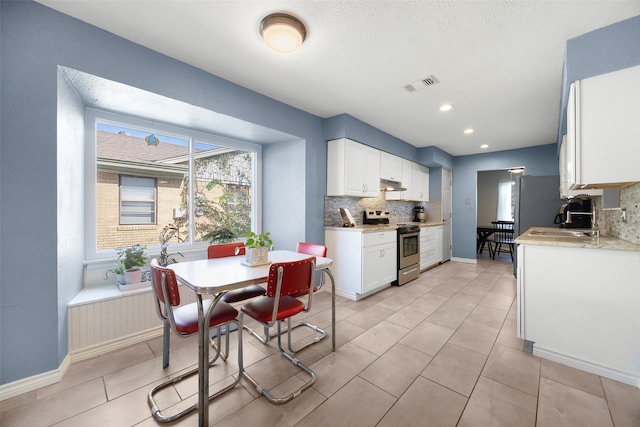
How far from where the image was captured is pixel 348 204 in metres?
A: 4.18

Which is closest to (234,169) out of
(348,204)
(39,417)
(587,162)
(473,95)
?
(348,204)

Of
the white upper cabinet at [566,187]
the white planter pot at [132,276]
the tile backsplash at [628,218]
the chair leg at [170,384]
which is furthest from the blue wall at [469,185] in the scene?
the white planter pot at [132,276]

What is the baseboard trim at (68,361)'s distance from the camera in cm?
157

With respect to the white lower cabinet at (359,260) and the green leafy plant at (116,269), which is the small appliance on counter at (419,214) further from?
the green leafy plant at (116,269)

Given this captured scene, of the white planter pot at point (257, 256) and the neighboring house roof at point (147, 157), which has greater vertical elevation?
the neighboring house roof at point (147, 157)

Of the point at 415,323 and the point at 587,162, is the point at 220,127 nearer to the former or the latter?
the point at 415,323

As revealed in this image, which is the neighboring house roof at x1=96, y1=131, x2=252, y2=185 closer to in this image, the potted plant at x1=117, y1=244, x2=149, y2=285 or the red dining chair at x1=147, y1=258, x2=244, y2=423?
the potted plant at x1=117, y1=244, x2=149, y2=285

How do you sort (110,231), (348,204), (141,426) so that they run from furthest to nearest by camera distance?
(348,204) → (110,231) → (141,426)

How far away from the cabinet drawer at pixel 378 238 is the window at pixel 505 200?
6.11 meters

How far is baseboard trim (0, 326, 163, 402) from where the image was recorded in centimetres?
157

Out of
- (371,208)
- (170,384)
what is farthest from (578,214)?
(170,384)

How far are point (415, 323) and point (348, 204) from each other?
82.5 inches

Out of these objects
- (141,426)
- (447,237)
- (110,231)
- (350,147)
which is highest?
(350,147)

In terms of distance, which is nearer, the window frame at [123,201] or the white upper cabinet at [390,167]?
the window frame at [123,201]
